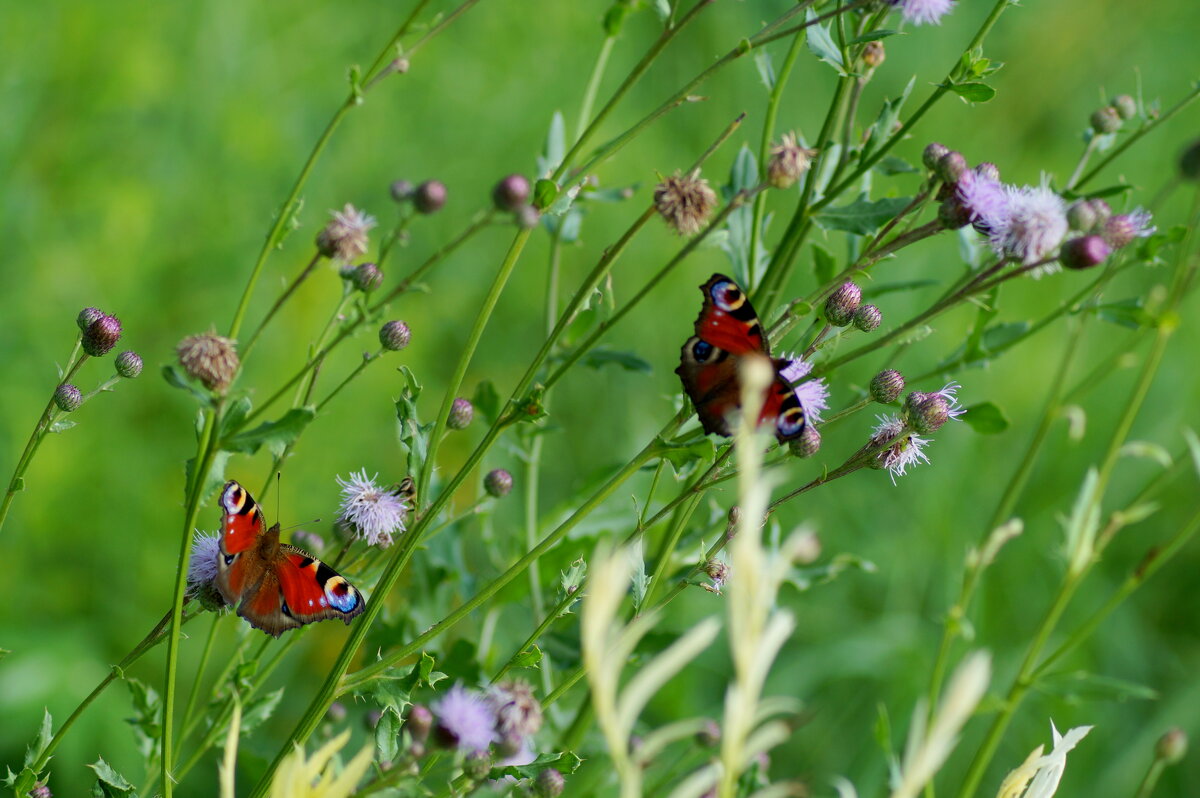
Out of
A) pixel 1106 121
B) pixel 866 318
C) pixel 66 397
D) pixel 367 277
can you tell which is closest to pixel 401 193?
pixel 367 277

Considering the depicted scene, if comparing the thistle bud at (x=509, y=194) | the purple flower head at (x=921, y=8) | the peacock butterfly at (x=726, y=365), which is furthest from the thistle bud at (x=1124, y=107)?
the thistle bud at (x=509, y=194)

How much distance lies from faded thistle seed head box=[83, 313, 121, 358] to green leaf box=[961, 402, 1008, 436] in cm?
103

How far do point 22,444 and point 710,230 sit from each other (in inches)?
80.0

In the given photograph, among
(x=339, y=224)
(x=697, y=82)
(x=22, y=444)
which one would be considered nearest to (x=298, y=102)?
(x=22, y=444)

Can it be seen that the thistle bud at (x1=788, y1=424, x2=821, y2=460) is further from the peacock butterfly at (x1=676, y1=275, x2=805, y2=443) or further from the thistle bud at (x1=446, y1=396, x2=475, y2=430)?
the thistle bud at (x1=446, y1=396, x2=475, y2=430)

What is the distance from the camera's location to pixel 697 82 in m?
1.19

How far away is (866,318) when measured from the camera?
124 centimetres

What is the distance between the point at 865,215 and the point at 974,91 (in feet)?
0.60

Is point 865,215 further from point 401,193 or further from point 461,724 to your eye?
point 461,724

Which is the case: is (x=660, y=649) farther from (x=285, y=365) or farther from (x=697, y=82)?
(x=285, y=365)

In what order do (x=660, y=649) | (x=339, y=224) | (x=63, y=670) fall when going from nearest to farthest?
1. (x=339, y=224)
2. (x=660, y=649)
3. (x=63, y=670)

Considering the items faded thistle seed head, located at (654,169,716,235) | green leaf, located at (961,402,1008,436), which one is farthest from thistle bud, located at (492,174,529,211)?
green leaf, located at (961,402,1008,436)

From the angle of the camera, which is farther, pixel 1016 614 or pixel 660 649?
pixel 1016 614

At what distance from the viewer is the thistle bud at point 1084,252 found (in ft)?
3.88
